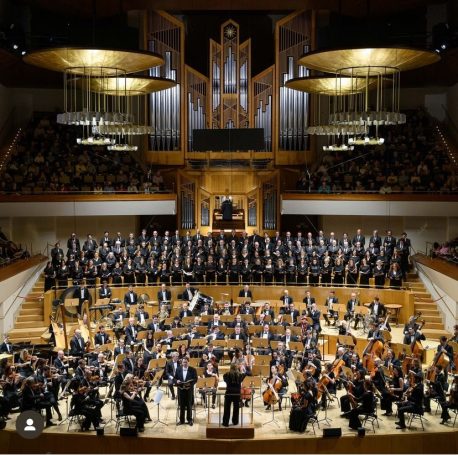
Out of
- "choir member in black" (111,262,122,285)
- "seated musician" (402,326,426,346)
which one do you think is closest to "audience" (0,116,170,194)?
"choir member in black" (111,262,122,285)

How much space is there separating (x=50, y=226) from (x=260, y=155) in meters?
6.01

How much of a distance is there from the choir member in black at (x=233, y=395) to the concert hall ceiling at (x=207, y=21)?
1120cm

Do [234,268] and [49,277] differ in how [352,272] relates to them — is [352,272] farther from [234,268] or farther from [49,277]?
[49,277]

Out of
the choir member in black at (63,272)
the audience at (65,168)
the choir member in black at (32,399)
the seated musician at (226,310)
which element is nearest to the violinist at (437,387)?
the seated musician at (226,310)

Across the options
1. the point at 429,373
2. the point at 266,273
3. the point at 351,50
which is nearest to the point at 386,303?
the point at 266,273

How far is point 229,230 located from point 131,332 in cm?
721

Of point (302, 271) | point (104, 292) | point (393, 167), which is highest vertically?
point (393, 167)

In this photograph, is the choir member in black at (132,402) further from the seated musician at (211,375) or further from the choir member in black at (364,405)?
the choir member in black at (364,405)

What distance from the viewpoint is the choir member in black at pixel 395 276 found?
60.2ft

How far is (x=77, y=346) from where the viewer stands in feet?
47.2

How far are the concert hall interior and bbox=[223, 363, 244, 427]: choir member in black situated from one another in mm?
24

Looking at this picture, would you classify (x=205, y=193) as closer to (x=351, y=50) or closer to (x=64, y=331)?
(x=64, y=331)

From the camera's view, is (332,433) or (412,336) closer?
(332,433)

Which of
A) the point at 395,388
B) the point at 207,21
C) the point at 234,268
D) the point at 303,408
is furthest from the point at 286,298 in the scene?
the point at 207,21
